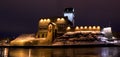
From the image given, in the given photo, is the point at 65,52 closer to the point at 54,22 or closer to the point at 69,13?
the point at 54,22

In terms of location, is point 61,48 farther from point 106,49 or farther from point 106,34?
point 106,34

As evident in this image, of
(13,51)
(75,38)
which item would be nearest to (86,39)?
(75,38)

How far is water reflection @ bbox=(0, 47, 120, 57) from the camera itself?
47.8 m

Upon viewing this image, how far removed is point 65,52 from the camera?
49.2 meters

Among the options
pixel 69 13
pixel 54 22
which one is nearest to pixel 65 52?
pixel 54 22

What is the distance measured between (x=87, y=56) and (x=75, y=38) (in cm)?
1722

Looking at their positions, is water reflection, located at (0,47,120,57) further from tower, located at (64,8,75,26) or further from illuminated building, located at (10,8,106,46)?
tower, located at (64,8,75,26)

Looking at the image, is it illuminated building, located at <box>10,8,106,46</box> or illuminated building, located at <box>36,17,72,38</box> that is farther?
illuminated building, located at <box>36,17,72,38</box>

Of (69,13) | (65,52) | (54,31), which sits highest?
(69,13)

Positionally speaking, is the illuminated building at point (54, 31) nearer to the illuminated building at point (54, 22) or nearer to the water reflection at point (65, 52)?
the illuminated building at point (54, 22)

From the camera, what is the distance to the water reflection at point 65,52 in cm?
4778

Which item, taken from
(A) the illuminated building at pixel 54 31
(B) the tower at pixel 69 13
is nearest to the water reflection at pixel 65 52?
(A) the illuminated building at pixel 54 31

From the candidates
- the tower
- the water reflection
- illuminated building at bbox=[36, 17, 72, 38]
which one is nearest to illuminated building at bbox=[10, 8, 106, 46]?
illuminated building at bbox=[36, 17, 72, 38]

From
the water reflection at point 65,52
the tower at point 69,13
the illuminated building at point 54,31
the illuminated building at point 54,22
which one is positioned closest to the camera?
the water reflection at point 65,52
